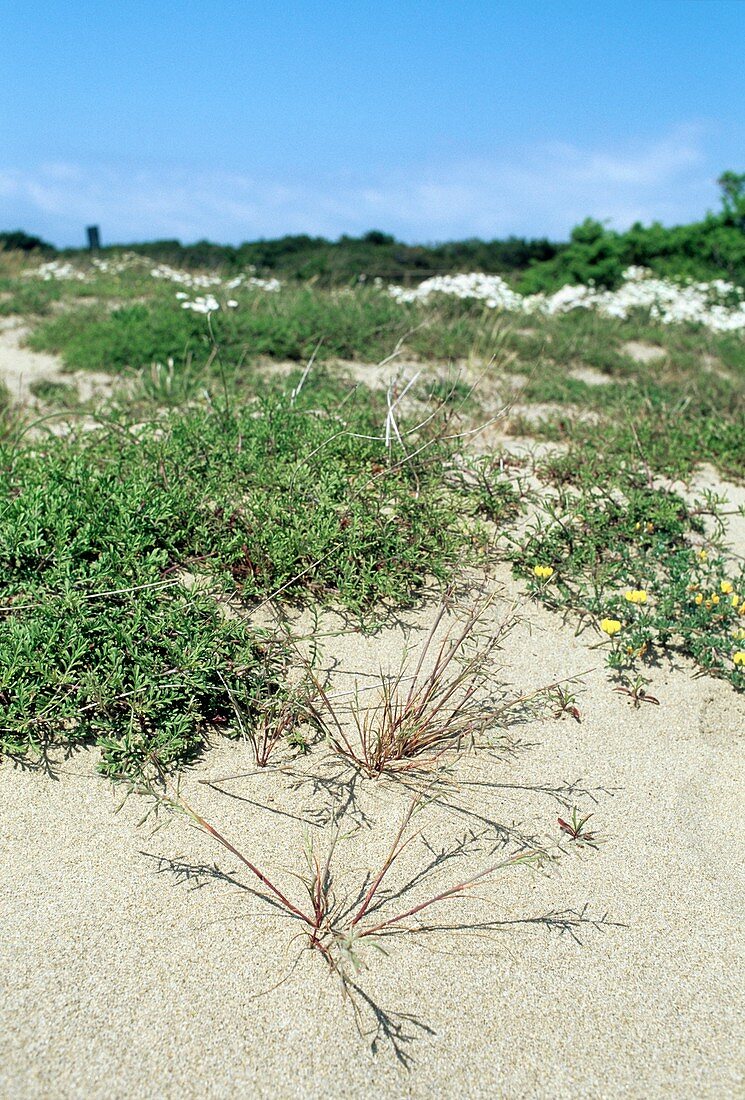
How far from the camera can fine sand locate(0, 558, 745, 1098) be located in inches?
79.4

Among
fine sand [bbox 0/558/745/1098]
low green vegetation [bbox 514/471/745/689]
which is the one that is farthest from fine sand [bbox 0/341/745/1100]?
low green vegetation [bbox 514/471/745/689]

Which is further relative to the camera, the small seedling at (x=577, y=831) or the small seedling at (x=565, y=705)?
the small seedling at (x=565, y=705)

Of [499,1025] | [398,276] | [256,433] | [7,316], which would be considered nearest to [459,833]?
[499,1025]

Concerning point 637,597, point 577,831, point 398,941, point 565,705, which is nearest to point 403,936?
point 398,941

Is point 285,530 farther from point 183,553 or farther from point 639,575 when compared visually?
point 639,575

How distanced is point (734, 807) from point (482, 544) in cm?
158

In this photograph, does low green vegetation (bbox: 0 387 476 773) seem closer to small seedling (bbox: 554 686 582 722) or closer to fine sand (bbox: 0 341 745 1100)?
fine sand (bbox: 0 341 745 1100)

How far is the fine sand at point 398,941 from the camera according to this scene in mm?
2016

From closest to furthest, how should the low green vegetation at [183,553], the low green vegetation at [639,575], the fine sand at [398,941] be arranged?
the fine sand at [398,941], the low green vegetation at [183,553], the low green vegetation at [639,575]

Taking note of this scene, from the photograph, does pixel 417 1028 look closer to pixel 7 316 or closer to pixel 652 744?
pixel 652 744

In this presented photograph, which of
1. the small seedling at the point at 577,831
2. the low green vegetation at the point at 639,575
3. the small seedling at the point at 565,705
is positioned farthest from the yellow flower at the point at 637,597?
the small seedling at the point at 577,831

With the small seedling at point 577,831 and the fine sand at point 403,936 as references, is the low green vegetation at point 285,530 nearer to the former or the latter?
the fine sand at point 403,936

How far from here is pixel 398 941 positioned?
2.33 metres

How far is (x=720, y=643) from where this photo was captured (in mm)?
3551
